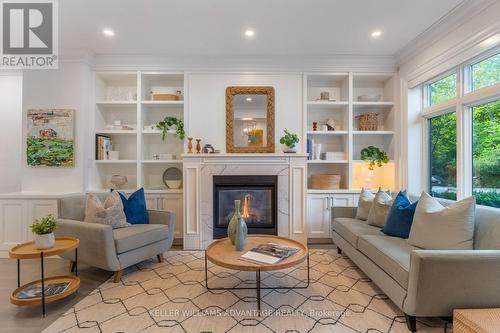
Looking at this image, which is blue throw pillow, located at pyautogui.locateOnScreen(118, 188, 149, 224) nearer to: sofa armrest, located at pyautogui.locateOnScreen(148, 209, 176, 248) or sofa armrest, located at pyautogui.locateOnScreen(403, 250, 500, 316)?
sofa armrest, located at pyautogui.locateOnScreen(148, 209, 176, 248)

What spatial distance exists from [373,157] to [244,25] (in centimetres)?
262

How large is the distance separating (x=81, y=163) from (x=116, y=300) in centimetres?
223

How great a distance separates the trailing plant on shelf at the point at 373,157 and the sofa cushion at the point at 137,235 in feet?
10.0

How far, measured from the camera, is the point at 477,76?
2670mm

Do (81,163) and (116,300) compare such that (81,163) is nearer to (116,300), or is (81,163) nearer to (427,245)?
(116,300)

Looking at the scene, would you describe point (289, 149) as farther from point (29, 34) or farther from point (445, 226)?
point (29, 34)

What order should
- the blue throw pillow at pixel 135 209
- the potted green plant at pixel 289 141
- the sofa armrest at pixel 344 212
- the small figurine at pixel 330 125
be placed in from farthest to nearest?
the small figurine at pixel 330 125, the potted green plant at pixel 289 141, the sofa armrest at pixel 344 212, the blue throw pillow at pixel 135 209

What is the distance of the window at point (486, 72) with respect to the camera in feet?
8.02

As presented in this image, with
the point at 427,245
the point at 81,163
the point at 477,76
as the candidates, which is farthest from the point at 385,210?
the point at 81,163

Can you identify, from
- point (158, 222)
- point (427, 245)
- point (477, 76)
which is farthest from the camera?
point (158, 222)

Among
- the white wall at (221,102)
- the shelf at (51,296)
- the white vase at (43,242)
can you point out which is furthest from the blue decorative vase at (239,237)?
the white wall at (221,102)

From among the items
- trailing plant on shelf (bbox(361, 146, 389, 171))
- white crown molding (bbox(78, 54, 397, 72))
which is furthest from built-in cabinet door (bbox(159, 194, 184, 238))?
trailing plant on shelf (bbox(361, 146, 389, 171))

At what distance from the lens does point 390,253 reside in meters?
2.11

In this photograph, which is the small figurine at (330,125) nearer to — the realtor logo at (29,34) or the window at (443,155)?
the window at (443,155)
